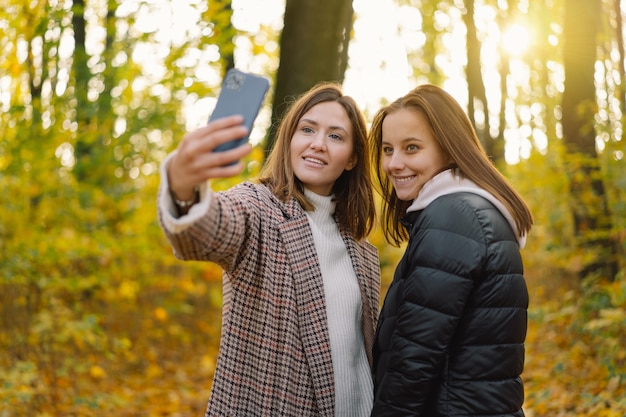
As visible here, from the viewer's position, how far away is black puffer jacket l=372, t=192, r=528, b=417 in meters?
2.32

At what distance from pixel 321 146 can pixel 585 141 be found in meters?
5.40

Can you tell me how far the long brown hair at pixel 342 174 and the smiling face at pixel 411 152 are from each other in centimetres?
28

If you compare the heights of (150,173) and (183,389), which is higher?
(150,173)

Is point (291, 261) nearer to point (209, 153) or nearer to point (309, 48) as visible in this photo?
point (209, 153)

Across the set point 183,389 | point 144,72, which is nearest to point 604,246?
point 183,389

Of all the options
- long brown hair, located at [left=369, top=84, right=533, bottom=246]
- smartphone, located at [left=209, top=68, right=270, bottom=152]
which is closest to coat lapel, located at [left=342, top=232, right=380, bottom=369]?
long brown hair, located at [left=369, top=84, right=533, bottom=246]

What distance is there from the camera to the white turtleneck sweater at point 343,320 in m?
2.69

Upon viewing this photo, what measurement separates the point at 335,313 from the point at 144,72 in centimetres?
598

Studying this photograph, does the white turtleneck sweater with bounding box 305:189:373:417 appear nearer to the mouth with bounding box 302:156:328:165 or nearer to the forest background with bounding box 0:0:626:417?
the mouth with bounding box 302:156:328:165

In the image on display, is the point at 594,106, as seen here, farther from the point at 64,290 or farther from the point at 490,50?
the point at 490,50

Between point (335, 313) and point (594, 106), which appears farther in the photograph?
point (594, 106)

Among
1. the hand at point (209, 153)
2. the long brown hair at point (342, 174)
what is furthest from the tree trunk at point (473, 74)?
the hand at point (209, 153)

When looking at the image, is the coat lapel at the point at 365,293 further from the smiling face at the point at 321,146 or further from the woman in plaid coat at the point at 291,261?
the smiling face at the point at 321,146

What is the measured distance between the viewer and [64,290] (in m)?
7.96
